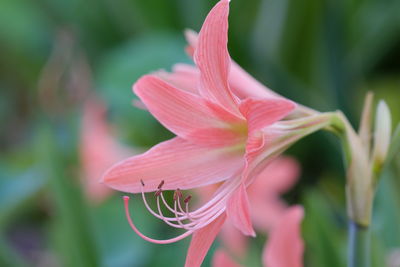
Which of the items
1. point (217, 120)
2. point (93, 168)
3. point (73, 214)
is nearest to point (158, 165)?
point (217, 120)

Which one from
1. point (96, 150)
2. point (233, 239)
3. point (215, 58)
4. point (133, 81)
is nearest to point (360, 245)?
point (215, 58)

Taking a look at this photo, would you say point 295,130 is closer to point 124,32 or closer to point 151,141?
point 151,141

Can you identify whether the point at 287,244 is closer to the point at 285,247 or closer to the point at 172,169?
the point at 285,247

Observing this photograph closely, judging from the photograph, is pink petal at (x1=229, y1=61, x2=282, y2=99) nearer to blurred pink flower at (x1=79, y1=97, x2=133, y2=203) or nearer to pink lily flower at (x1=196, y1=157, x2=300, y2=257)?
pink lily flower at (x1=196, y1=157, x2=300, y2=257)

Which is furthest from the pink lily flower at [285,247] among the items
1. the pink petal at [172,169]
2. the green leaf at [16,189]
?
the green leaf at [16,189]

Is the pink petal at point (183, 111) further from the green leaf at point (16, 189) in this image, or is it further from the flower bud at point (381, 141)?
the green leaf at point (16, 189)

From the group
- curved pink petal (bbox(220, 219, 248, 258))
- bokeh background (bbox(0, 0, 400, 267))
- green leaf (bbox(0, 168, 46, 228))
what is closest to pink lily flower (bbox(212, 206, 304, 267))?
bokeh background (bbox(0, 0, 400, 267))
